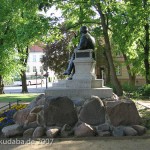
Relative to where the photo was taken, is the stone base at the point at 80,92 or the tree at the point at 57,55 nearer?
the stone base at the point at 80,92

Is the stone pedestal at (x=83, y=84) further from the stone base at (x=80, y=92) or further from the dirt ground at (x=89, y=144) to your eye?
the dirt ground at (x=89, y=144)

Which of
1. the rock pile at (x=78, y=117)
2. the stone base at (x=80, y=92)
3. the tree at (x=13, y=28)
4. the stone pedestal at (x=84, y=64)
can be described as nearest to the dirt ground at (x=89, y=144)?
the rock pile at (x=78, y=117)

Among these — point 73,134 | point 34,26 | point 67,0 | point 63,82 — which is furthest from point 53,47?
point 73,134

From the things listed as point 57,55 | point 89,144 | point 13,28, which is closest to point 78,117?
point 89,144

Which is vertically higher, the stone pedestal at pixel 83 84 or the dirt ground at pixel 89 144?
the stone pedestal at pixel 83 84

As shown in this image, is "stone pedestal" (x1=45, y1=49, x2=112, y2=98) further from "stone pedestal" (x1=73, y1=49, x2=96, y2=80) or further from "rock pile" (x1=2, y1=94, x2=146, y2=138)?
"rock pile" (x1=2, y1=94, x2=146, y2=138)

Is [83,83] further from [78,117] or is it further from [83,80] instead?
[78,117]

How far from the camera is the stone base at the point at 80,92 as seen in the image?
35.6 feet

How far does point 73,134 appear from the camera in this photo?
9.12 metres

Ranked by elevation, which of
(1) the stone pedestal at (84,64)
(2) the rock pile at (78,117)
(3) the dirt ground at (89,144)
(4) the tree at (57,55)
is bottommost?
(3) the dirt ground at (89,144)

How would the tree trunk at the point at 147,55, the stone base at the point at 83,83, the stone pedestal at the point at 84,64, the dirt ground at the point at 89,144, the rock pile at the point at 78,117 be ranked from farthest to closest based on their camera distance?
the tree trunk at the point at 147,55 < the stone pedestal at the point at 84,64 < the stone base at the point at 83,83 < the rock pile at the point at 78,117 < the dirt ground at the point at 89,144

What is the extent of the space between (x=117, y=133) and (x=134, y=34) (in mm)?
13976

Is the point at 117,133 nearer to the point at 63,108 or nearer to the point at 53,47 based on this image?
the point at 63,108

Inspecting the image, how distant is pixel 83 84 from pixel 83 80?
0.16 meters
